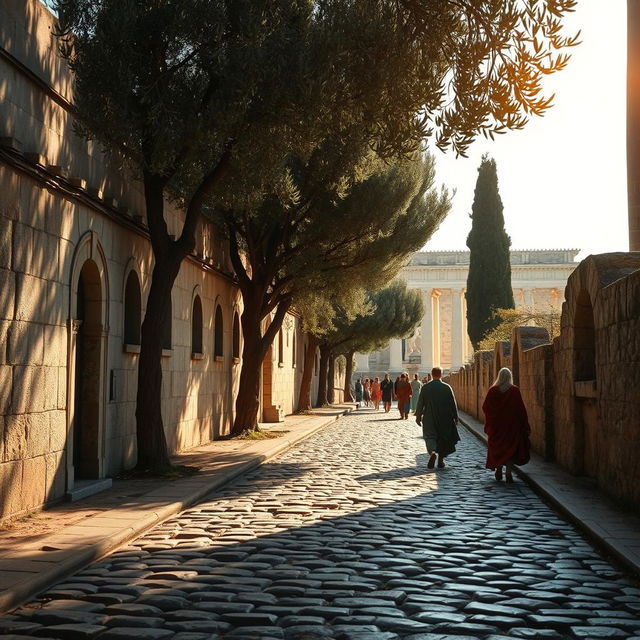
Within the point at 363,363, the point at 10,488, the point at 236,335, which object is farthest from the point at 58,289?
the point at 363,363

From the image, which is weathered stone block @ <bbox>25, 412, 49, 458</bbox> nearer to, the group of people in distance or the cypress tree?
the group of people in distance

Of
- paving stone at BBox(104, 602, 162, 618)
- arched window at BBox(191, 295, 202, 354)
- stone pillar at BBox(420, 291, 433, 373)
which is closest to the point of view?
paving stone at BBox(104, 602, 162, 618)

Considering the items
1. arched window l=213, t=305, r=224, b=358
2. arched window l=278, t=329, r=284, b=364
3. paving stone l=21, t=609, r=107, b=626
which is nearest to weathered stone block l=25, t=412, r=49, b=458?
paving stone l=21, t=609, r=107, b=626

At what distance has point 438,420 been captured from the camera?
14461 millimetres

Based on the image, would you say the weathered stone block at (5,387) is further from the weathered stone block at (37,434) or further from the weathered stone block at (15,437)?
Answer: the weathered stone block at (37,434)

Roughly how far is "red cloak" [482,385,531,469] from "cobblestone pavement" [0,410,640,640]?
1379 mm

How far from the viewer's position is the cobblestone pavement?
16.1 ft

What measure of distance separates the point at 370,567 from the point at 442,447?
26.0ft

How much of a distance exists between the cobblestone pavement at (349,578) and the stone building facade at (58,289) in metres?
1.70

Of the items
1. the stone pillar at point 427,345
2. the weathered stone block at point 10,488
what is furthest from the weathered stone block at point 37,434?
the stone pillar at point 427,345

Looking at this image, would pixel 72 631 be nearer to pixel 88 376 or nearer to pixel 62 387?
pixel 62 387

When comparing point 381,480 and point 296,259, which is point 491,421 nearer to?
point 381,480

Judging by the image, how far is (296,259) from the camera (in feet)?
65.9

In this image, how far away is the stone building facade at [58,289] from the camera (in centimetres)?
849
